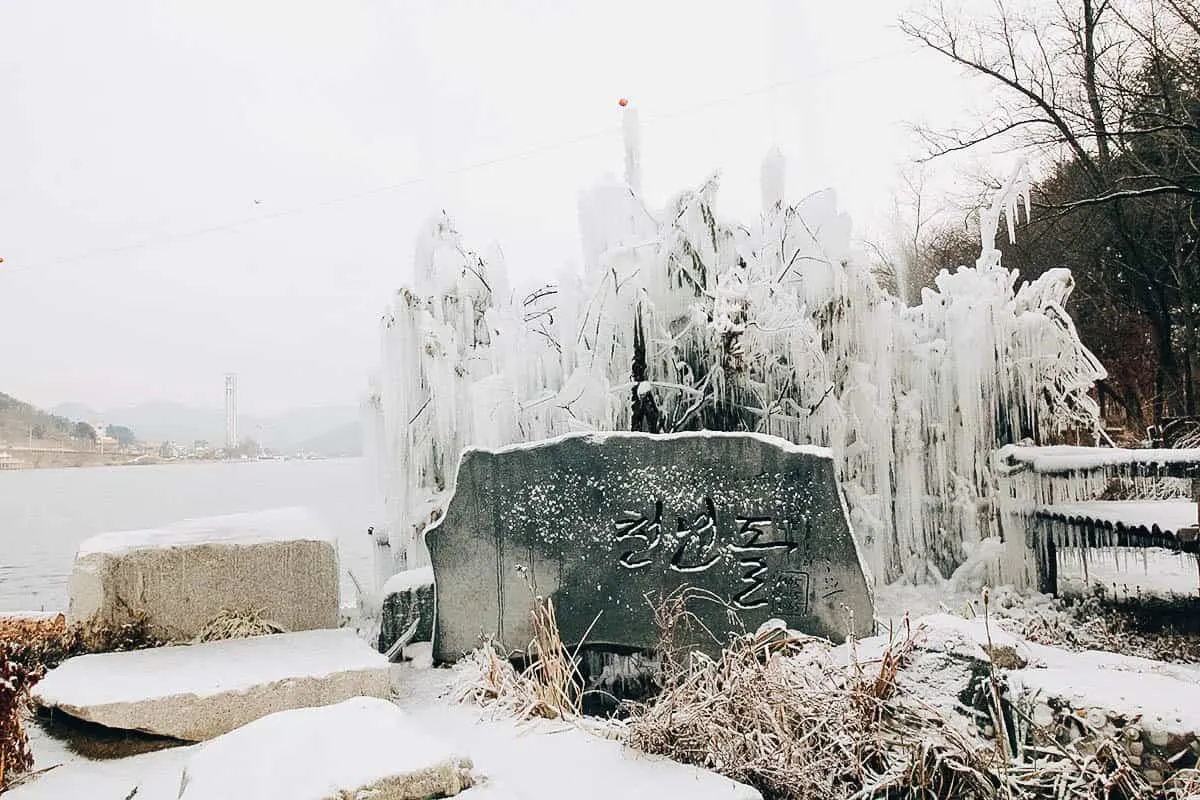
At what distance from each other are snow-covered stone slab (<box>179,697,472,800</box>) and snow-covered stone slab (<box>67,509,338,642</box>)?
2.13m

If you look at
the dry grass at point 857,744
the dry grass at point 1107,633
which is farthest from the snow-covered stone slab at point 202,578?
the dry grass at point 1107,633

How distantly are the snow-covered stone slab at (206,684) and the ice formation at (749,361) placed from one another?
9.67ft

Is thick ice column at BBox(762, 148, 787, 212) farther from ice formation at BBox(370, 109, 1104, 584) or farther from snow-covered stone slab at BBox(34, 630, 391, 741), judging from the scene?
snow-covered stone slab at BBox(34, 630, 391, 741)

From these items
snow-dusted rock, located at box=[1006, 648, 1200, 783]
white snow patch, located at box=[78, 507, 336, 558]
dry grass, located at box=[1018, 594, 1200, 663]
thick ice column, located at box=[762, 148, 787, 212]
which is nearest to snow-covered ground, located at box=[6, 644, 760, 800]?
white snow patch, located at box=[78, 507, 336, 558]

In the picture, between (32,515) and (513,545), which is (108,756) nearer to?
(513,545)

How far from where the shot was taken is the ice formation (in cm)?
696

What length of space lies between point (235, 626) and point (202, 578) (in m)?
0.34

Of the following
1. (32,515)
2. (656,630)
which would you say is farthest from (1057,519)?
(32,515)

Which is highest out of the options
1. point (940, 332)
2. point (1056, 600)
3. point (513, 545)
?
point (940, 332)

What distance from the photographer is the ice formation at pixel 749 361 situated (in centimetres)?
696

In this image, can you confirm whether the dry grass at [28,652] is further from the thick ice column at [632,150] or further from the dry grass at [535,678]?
the thick ice column at [632,150]

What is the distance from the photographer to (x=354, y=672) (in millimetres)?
4055

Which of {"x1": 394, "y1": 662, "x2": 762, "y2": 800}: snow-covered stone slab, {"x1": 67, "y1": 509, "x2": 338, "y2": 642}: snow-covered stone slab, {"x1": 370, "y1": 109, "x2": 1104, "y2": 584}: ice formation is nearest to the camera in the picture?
{"x1": 394, "y1": 662, "x2": 762, "y2": 800}: snow-covered stone slab

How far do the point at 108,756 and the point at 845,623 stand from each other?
3.82m
